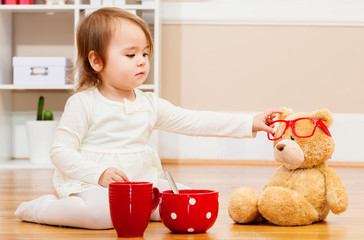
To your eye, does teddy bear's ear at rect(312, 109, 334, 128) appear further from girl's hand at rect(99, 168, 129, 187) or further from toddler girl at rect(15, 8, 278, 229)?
girl's hand at rect(99, 168, 129, 187)

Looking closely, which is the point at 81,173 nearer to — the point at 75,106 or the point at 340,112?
the point at 75,106

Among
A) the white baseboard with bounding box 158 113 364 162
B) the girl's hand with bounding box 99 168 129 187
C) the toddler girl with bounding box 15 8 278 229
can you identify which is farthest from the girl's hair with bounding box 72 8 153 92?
the white baseboard with bounding box 158 113 364 162

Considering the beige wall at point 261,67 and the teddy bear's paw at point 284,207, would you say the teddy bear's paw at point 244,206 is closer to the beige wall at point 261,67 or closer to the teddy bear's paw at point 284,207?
the teddy bear's paw at point 284,207

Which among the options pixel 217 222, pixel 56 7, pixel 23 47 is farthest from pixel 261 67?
pixel 217 222

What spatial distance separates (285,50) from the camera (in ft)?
8.94

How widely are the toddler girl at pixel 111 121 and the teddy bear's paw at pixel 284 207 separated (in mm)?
161

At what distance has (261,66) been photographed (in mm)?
2725

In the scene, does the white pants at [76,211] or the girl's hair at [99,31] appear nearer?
the white pants at [76,211]

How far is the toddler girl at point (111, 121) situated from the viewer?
1.15m

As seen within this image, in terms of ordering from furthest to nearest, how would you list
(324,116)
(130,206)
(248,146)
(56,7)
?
(248,146)
(56,7)
(324,116)
(130,206)

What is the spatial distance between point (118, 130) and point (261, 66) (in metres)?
1.61

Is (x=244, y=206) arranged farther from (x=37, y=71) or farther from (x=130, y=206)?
(x=37, y=71)

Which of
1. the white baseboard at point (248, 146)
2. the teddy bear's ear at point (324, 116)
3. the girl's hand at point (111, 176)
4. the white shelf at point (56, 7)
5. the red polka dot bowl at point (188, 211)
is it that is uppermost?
the white shelf at point (56, 7)

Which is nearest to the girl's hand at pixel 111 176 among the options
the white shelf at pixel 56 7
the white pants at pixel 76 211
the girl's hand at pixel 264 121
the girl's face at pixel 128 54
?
the white pants at pixel 76 211
